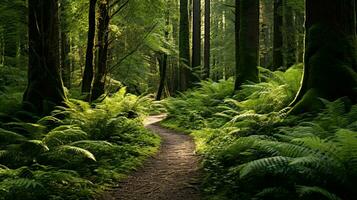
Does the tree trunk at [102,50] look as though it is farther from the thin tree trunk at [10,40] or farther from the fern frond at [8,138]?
the fern frond at [8,138]

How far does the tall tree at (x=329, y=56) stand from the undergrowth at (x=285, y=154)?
432 millimetres

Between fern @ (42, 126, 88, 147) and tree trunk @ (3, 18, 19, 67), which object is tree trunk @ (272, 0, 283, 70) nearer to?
tree trunk @ (3, 18, 19, 67)

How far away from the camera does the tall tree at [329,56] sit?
719 cm

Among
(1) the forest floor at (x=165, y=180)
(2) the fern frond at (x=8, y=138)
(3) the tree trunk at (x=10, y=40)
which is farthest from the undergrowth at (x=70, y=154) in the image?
(3) the tree trunk at (x=10, y=40)

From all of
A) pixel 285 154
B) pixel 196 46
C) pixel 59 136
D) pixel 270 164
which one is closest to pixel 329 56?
pixel 285 154

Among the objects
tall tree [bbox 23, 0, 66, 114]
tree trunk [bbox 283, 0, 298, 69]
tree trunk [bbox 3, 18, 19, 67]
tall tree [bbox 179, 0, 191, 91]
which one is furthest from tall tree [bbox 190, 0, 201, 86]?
tall tree [bbox 23, 0, 66, 114]

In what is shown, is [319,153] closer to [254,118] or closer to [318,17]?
[254,118]

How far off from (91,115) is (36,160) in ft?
9.41

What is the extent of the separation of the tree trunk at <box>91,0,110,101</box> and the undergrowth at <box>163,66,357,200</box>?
16.9 feet

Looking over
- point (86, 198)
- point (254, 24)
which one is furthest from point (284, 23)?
point (86, 198)

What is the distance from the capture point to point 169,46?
1029 inches

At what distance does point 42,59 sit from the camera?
31.4ft

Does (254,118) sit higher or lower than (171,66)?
lower

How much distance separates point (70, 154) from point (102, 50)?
7213 mm
